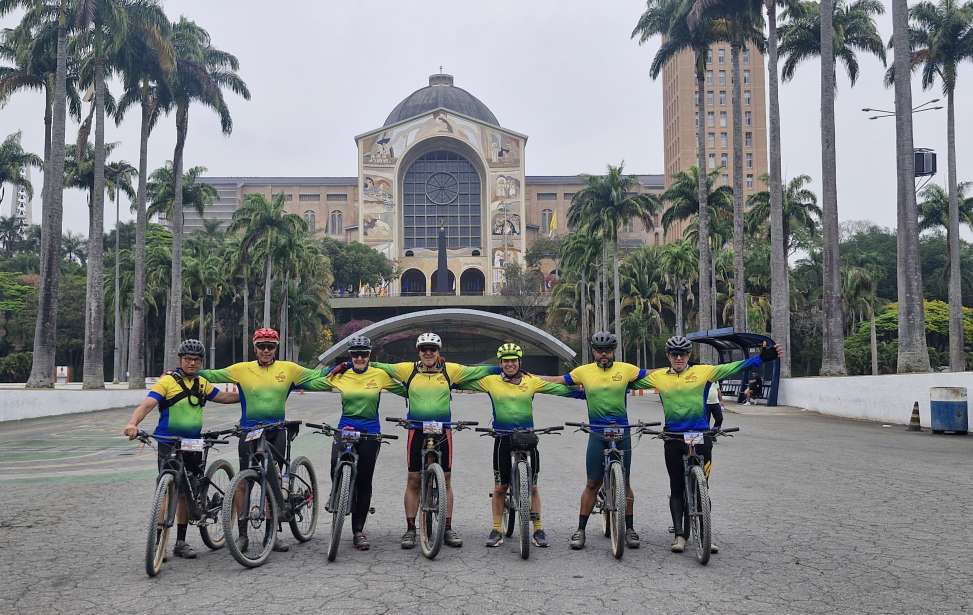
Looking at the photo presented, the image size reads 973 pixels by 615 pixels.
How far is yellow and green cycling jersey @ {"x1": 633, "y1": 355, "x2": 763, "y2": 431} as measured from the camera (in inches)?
273

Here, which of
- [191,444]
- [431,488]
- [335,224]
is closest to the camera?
[191,444]

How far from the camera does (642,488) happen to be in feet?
34.4

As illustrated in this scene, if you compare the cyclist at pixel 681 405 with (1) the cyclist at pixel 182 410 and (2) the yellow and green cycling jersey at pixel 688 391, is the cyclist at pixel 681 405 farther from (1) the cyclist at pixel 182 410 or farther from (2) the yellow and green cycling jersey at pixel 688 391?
(1) the cyclist at pixel 182 410

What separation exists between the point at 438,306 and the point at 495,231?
17387 millimetres

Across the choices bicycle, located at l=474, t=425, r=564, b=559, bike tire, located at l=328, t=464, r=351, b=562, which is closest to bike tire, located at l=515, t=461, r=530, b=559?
bicycle, located at l=474, t=425, r=564, b=559

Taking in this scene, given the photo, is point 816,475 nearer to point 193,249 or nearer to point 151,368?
point 193,249

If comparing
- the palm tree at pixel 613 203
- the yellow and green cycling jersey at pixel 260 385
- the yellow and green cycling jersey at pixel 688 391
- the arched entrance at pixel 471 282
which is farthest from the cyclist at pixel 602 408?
the arched entrance at pixel 471 282

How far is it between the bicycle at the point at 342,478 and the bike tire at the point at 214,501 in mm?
789

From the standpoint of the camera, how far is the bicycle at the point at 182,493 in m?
6.05

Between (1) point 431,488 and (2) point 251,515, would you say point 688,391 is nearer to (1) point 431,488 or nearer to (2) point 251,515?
(1) point 431,488

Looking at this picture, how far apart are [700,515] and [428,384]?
237 centimetres

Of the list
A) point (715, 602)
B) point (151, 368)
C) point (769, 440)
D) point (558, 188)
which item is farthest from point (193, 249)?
point (558, 188)

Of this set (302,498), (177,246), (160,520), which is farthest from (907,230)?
(177,246)

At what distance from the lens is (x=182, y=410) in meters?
6.70
